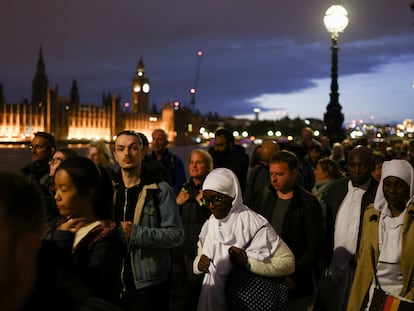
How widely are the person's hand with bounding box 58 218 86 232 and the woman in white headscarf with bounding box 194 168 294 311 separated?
1144 millimetres

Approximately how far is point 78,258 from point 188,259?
298cm

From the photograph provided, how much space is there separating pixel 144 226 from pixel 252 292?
788 mm

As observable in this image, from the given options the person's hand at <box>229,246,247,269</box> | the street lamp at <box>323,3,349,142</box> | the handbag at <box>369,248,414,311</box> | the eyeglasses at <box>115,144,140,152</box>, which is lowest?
the handbag at <box>369,248,414,311</box>

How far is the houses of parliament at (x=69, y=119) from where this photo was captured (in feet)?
250

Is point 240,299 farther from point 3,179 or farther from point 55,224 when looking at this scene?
point 3,179

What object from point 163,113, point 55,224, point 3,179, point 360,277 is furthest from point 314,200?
point 163,113

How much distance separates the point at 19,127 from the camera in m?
76.5

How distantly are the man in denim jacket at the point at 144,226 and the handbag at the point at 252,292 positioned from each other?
495 mm

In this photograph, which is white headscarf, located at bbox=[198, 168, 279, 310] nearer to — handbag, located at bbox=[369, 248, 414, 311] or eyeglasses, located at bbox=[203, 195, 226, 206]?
eyeglasses, located at bbox=[203, 195, 226, 206]

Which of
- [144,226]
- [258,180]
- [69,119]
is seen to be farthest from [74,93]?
[144,226]

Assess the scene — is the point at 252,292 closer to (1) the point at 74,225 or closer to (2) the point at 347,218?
(1) the point at 74,225

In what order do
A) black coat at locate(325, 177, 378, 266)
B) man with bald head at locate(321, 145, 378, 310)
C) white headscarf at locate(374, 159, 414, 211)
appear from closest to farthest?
white headscarf at locate(374, 159, 414, 211) → man with bald head at locate(321, 145, 378, 310) → black coat at locate(325, 177, 378, 266)

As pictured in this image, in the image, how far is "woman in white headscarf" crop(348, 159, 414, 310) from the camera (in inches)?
140

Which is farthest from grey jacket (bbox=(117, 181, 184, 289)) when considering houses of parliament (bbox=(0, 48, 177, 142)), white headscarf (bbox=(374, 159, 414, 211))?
houses of parliament (bbox=(0, 48, 177, 142))
